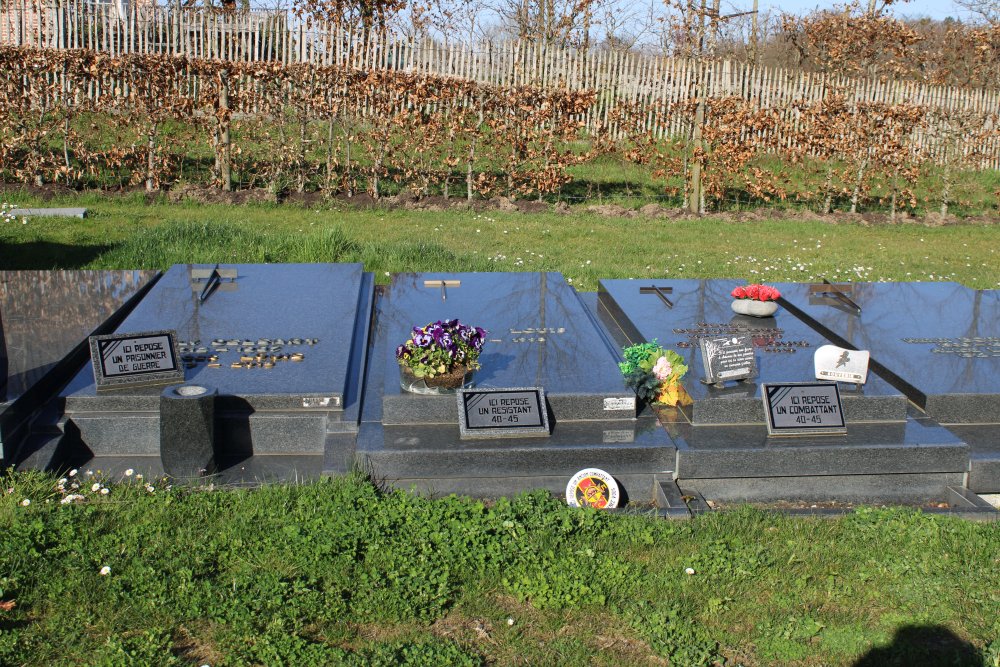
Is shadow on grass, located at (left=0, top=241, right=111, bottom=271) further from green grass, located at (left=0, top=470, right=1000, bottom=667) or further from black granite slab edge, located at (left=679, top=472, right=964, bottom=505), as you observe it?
black granite slab edge, located at (left=679, top=472, right=964, bottom=505)

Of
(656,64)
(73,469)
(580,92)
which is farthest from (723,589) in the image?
(656,64)

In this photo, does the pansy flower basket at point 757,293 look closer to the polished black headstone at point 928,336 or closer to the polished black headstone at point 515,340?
the polished black headstone at point 928,336

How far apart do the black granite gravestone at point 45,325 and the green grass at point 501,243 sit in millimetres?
1726

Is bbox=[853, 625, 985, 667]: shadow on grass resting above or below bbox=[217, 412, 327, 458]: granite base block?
below

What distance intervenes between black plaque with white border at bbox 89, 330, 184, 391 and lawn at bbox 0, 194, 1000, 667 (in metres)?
0.57

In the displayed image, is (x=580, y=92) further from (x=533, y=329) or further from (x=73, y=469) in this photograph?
(x=73, y=469)

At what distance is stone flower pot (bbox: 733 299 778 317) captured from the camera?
6605 millimetres

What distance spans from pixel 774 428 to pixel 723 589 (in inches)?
52.8

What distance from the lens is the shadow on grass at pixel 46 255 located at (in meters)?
8.96

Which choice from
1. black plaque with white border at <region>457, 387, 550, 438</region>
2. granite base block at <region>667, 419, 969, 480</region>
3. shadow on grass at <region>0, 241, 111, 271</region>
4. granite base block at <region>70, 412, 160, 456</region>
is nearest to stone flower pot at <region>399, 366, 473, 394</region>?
black plaque with white border at <region>457, 387, 550, 438</region>

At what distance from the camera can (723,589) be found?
3.69 metres

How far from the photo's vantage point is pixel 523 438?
468 cm

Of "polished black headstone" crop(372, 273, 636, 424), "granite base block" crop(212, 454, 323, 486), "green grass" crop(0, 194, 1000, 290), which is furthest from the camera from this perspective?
"green grass" crop(0, 194, 1000, 290)

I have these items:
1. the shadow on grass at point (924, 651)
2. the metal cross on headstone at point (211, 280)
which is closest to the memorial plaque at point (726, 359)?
the shadow on grass at point (924, 651)
